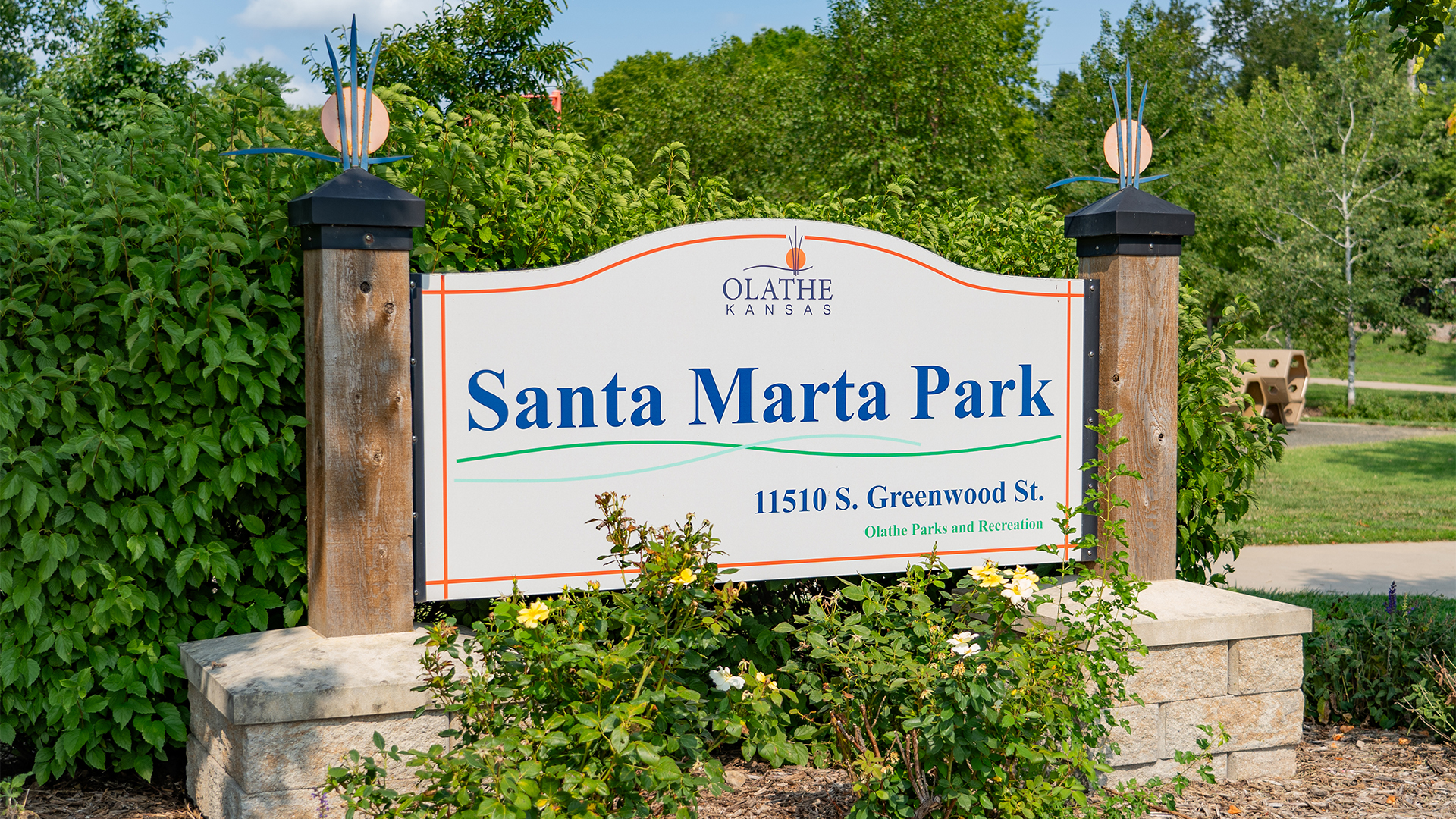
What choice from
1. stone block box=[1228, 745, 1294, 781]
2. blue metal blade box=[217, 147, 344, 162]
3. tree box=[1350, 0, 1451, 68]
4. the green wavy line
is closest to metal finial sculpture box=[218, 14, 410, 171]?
blue metal blade box=[217, 147, 344, 162]

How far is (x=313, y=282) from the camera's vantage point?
3.22 m

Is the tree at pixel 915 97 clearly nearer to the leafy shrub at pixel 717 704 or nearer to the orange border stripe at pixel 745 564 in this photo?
the orange border stripe at pixel 745 564

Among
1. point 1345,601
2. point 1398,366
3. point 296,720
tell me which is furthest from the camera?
point 1398,366

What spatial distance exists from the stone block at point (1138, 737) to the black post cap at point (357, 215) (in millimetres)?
2531

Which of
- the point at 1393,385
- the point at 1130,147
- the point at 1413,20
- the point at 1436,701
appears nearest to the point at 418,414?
the point at 1130,147

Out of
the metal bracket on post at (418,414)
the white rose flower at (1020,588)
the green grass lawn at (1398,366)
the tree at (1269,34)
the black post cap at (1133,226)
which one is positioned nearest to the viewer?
the white rose flower at (1020,588)

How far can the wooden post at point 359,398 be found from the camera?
318 centimetres

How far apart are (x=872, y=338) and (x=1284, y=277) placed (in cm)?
2039

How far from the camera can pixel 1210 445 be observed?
425 centimetres

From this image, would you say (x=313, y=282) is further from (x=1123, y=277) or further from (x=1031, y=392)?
(x=1123, y=277)

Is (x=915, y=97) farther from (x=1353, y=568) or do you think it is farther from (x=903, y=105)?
(x=1353, y=568)

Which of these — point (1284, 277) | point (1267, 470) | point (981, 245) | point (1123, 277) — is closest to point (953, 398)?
point (1123, 277)

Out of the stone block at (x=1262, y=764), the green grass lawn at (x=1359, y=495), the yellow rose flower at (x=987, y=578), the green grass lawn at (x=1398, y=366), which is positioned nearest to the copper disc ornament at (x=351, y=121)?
the yellow rose flower at (x=987, y=578)

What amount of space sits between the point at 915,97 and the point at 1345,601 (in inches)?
358
